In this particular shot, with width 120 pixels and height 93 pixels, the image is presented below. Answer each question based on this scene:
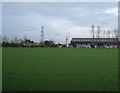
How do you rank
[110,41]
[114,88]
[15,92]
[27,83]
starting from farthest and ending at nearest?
[110,41]
[27,83]
[114,88]
[15,92]

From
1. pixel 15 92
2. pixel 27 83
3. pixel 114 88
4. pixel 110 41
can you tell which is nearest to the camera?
pixel 15 92

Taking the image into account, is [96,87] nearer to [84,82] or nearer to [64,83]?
[84,82]

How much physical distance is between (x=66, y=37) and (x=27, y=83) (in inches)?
3057

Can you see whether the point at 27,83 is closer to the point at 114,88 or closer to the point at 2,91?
the point at 2,91

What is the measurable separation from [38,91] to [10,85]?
112cm

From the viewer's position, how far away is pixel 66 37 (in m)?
83.1

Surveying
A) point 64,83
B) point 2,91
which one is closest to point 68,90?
point 64,83

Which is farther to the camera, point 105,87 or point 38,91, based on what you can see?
point 105,87

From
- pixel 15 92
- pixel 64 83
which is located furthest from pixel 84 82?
pixel 15 92

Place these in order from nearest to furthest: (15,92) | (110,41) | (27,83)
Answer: (15,92) < (27,83) < (110,41)

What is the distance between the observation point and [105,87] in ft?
17.6

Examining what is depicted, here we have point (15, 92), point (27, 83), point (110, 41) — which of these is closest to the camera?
point (15, 92)

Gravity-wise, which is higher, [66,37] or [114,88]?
[66,37]

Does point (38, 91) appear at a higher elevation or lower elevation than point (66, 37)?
lower
